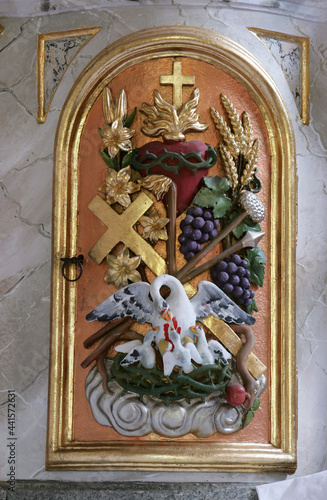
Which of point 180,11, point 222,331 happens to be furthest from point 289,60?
point 222,331

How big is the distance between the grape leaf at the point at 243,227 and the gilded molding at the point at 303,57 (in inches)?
15.5

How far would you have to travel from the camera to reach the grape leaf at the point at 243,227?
2201 mm

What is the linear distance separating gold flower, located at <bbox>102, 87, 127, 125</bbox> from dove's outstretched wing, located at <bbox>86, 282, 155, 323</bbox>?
510 mm

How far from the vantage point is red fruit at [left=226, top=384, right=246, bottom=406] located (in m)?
2.10

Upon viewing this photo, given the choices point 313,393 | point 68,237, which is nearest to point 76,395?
point 68,237

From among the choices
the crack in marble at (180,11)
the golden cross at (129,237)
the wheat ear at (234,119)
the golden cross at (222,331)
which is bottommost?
the golden cross at (222,331)

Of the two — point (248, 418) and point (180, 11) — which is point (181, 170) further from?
point (248, 418)

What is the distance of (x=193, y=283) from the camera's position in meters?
2.20

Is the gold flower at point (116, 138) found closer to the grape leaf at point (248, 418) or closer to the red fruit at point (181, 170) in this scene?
the red fruit at point (181, 170)

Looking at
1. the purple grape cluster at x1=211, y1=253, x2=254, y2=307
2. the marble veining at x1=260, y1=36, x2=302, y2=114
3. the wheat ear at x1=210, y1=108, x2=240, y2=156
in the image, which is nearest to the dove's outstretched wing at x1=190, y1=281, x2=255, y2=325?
the purple grape cluster at x1=211, y1=253, x2=254, y2=307

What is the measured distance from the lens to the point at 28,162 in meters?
2.29

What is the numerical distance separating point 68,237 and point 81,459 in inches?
25.1

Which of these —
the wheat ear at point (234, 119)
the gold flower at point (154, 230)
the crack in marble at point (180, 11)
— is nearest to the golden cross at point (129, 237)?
the gold flower at point (154, 230)

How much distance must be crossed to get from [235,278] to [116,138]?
0.54m
